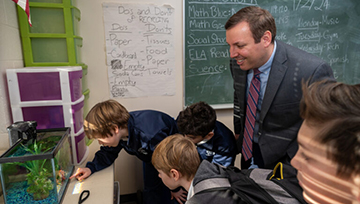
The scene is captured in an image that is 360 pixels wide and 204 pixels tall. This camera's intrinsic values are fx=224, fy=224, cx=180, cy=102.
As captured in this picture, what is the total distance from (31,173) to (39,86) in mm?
530

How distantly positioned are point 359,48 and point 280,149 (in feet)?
6.02

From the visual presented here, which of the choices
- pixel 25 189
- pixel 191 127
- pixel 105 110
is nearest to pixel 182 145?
pixel 191 127

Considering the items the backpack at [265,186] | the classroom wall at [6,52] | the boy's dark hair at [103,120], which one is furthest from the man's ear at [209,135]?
the classroom wall at [6,52]

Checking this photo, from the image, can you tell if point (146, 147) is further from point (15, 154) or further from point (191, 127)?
point (15, 154)

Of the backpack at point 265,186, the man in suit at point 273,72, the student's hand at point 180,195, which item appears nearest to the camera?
the backpack at point 265,186

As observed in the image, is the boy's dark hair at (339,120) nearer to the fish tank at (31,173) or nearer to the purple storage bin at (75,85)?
the fish tank at (31,173)

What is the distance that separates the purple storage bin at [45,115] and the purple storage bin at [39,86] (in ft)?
0.20

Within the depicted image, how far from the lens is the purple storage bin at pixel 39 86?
126 centimetres

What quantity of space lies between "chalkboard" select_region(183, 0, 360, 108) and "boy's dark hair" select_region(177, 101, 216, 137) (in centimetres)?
75

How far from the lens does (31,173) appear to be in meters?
0.96

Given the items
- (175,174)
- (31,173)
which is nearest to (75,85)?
(31,173)

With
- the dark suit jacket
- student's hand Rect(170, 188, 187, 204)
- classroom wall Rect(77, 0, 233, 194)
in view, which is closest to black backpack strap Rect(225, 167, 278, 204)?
the dark suit jacket

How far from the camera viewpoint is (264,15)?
1.19 m

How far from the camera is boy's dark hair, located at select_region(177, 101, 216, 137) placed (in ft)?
4.37
